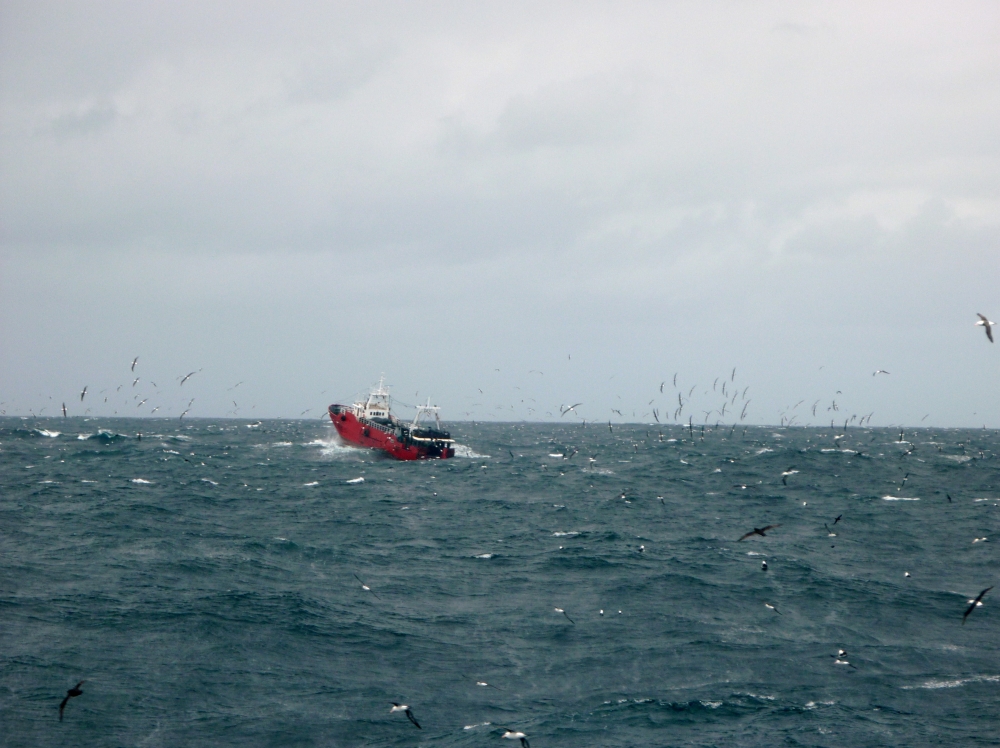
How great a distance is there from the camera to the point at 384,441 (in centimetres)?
10500

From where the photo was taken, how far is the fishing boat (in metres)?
103

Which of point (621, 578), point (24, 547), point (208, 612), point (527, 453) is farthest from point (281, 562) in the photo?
point (527, 453)

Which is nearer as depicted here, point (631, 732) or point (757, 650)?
point (631, 732)

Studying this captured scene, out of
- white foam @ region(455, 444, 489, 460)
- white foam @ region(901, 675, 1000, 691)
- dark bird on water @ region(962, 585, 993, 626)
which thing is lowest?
white foam @ region(901, 675, 1000, 691)

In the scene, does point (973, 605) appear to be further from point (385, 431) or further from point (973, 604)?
point (385, 431)

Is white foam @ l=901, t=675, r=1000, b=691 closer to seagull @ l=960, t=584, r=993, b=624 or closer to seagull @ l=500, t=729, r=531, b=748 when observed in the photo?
seagull @ l=960, t=584, r=993, b=624

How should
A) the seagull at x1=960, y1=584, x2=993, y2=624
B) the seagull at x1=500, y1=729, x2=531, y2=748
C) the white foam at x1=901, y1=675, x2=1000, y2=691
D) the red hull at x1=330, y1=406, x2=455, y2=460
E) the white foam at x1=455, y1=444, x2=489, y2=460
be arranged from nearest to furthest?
the seagull at x1=500, y1=729, x2=531, y2=748
the seagull at x1=960, y1=584, x2=993, y2=624
the white foam at x1=901, y1=675, x2=1000, y2=691
the red hull at x1=330, y1=406, x2=455, y2=460
the white foam at x1=455, y1=444, x2=489, y2=460

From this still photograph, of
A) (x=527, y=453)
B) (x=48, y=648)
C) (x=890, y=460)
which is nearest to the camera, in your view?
(x=48, y=648)

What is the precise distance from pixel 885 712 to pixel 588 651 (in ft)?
31.9

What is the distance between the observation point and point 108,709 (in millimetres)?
24250

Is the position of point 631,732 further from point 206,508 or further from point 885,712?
point 206,508

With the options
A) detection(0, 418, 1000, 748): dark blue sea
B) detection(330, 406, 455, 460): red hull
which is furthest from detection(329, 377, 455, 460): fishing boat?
detection(0, 418, 1000, 748): dark blue sea

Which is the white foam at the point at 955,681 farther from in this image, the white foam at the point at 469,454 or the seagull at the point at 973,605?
the white foam at the point at 469,454

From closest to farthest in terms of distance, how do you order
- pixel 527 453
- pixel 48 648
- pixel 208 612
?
pixel 48 648, pixel 208 612, pixel 527 453
